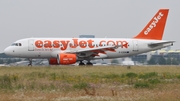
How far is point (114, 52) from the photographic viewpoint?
49625 mm

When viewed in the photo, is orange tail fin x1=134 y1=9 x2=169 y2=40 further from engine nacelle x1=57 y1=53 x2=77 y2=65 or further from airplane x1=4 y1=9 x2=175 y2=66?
engine nacelle x1=57 y1=53 x2=77 y2=65

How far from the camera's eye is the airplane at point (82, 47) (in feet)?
153

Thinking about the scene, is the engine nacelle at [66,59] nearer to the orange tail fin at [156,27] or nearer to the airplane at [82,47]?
the airplane at [82,47]

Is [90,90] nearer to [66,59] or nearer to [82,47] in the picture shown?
[66,59]

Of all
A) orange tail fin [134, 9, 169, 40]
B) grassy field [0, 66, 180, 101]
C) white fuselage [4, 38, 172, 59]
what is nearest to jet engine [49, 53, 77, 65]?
white fuselage [4, 38, 172, 59]

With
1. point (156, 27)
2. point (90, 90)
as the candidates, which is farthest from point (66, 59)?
point (90, 90)

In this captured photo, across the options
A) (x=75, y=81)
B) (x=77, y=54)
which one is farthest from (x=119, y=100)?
(x=77, y=54)

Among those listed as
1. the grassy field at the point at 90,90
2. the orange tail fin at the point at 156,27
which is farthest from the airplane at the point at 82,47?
the grassy field at the point at 90,90

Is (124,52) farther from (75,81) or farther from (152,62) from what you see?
(152,62)

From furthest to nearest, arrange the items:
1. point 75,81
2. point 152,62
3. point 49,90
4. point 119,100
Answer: point 152,62 → point 75,81 → point 49,90 → point 119,100

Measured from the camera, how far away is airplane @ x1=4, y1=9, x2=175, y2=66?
46719 millimetres

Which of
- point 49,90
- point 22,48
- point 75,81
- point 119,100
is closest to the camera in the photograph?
point 119,100

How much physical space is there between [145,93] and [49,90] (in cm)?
482

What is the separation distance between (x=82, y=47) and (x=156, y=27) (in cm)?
968
